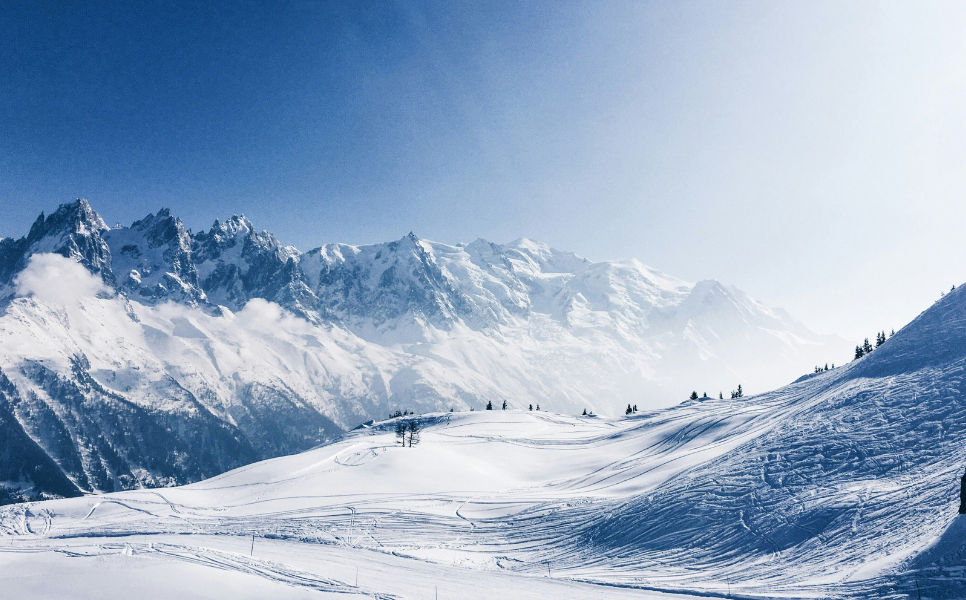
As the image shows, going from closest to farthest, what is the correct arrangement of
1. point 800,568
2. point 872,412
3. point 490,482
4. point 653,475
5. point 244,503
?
point 800,568 < point 872,412 < point 653,475 < point 244,503 < point 490,482

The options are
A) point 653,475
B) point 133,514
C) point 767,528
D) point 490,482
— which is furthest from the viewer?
point 490,482

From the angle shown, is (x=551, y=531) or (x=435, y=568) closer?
(x=435, y=568)

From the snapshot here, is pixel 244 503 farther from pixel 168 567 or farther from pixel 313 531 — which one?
pixel 168 567

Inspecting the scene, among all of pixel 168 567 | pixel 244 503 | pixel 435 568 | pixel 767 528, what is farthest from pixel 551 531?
pixel 244 503

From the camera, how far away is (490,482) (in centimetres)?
5928

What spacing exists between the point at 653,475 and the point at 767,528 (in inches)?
709

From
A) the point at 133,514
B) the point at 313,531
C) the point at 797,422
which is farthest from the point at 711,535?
the point at 133,514

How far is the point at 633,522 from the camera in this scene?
34062 millimetres

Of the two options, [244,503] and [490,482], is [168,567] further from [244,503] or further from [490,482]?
[490,482]

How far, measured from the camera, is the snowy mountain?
22.6 meters

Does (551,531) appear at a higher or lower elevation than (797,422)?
lower

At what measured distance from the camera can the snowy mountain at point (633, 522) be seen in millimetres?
22609

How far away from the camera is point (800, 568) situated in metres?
23.7

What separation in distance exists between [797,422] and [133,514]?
6340 cm
